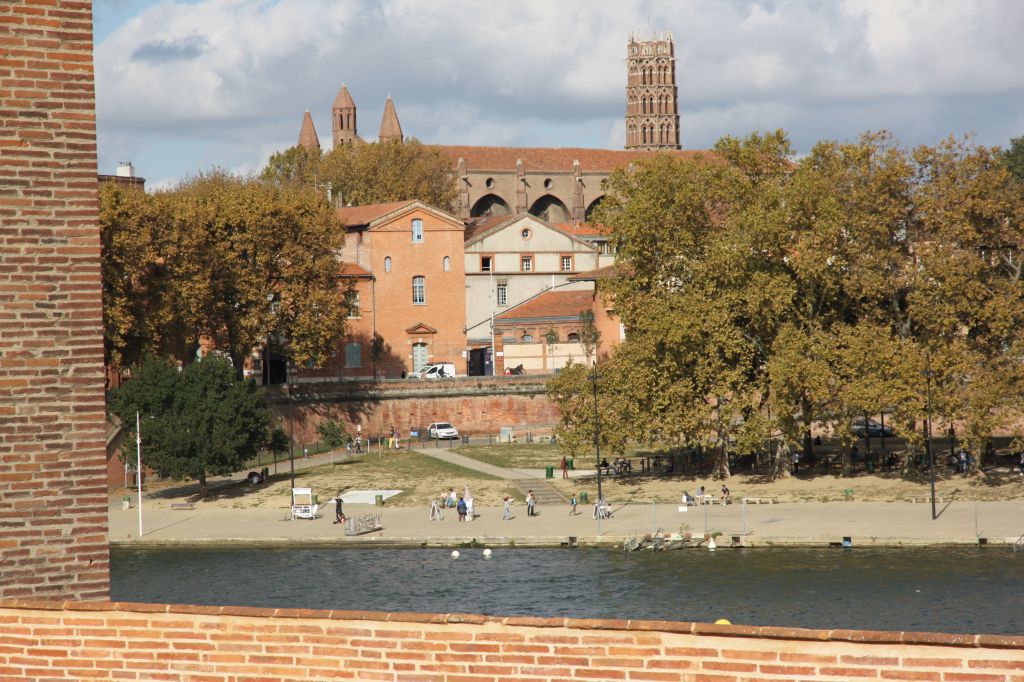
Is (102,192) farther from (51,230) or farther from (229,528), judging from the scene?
(51,230)

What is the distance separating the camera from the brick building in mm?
82812

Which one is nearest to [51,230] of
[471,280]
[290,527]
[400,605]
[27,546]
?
[27,546]

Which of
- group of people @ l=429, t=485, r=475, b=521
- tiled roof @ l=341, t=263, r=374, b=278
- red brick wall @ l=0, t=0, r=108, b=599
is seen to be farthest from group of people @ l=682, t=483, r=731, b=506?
red brick wall @ l=0, t=0, r=108, b=599

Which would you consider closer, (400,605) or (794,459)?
(400,605)

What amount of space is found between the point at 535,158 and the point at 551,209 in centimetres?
532

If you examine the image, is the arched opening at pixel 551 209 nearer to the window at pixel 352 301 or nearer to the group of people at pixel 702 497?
the window at pixel 352 301

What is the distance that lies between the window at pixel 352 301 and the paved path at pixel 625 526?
69.1 feet

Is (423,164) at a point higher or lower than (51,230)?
higher

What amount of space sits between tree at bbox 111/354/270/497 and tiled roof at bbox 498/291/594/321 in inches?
1143

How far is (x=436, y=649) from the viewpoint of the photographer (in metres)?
9.81

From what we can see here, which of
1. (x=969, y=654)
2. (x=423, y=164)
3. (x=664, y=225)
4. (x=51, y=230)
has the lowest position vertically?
(x=969, y=654)

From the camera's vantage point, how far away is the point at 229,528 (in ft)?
170

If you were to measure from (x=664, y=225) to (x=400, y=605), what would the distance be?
24.5 metres

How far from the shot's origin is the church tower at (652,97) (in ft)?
533
